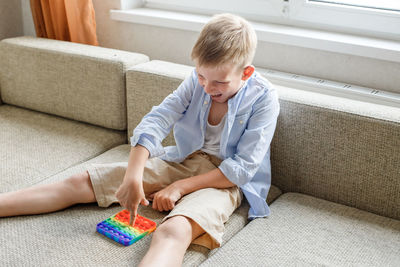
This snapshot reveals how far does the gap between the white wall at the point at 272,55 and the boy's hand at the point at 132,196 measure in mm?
958

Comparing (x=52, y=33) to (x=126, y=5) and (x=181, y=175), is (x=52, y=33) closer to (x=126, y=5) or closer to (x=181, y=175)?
(x=126, y=5)

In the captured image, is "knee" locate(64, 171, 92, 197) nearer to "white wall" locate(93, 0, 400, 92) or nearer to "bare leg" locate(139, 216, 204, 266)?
"bare leg" locate(139, 216, 204, 266)

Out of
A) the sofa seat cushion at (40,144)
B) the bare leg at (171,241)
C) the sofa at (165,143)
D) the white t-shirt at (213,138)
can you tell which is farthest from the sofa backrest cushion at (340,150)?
the sofa seat cushion at (40,144)

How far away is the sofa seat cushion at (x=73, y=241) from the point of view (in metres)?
1.25

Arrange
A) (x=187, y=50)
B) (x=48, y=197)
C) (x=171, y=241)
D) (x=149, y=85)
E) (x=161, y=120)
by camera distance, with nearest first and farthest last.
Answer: (x=171, y=241), (x=48, y=197), (x=161, y=120), (x=149, y=85), (x=187, y=50)

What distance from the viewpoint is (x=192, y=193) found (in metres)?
1.45

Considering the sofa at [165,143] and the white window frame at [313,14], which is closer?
the sofa at [165,143]

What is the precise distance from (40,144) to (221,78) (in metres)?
0.89

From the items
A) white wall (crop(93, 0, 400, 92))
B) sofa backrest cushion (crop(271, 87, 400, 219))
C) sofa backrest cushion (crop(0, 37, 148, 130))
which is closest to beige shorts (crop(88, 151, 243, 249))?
sofa backrest cushion (crop(271, 87, 400, 219))

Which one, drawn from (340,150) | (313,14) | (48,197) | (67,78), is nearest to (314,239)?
(340,150)

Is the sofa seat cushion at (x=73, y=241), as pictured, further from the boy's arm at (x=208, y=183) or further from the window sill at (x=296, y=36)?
the window sill at (x=296, y=36)

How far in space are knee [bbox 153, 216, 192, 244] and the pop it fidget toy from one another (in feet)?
0.23

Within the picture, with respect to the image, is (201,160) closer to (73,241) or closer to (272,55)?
(73,241)

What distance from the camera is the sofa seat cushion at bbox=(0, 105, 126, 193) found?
167cm
